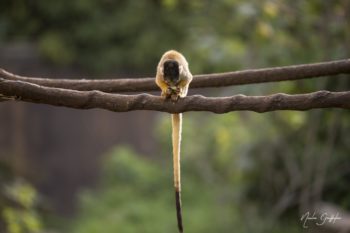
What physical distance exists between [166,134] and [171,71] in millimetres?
4806

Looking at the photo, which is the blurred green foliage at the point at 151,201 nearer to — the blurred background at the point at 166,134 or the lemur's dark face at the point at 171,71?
the blurred background at the point at 166,134

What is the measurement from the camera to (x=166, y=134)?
23.0 feet

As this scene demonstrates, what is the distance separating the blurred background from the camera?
473cm

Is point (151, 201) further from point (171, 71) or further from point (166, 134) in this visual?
point (171, 71)

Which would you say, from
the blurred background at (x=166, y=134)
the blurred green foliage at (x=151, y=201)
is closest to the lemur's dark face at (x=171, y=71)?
the blurred background at (x=166, y=134)

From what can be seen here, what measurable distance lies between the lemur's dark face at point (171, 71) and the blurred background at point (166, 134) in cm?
182

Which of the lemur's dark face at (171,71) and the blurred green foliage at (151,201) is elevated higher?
the lemur's dark face at (171,71)

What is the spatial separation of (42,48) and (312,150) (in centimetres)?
389

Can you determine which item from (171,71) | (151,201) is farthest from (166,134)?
(171,71)

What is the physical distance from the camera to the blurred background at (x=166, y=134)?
473 cm

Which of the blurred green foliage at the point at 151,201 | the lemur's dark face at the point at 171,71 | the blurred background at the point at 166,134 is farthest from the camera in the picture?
the blurred green foliage at the point at 151,201

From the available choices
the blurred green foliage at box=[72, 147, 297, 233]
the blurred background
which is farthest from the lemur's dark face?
the blurred green foliage at box=[72, 147, 297, 233]

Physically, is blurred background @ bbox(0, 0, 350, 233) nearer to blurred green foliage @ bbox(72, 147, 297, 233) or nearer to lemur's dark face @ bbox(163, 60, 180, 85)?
blurred green foliage @ bbox(72, 147, 297, 233)

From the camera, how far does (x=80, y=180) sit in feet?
25.7
